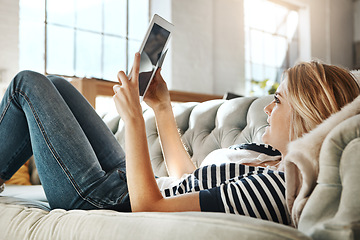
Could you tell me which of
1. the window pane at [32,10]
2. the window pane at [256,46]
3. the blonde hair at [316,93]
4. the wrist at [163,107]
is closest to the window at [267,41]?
the window pane at [256,46]

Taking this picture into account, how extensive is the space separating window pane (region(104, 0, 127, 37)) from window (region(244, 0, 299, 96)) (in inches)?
81.3

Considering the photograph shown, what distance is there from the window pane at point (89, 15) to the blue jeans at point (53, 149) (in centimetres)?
348

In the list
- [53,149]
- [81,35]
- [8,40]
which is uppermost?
[81,35]

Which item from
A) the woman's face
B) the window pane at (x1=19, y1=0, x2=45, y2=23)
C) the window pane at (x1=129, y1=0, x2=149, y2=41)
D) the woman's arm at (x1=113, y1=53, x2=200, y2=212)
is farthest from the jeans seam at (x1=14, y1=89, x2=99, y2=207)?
the window pane at (x1=129, y1=0, x2=149, y2=41)

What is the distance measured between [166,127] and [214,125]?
0.29 metres

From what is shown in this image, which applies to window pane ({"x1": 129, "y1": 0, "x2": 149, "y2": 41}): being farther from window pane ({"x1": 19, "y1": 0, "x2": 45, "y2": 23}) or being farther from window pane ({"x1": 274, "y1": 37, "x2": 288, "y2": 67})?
window pane ({"x1": 274, "y1": 37, "x2": 288, "y2": 67})

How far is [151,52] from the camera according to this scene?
41.9 inches

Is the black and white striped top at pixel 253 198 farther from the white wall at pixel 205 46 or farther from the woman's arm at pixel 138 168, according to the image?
the white wall at pixel 205 46

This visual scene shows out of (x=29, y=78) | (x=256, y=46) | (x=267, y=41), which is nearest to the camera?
(x=29, y=78)

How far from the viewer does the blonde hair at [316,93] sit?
0.87 meters

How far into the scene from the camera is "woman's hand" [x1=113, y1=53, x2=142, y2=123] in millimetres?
891

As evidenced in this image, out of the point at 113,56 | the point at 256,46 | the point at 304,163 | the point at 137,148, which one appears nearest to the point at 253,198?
the point at 304,163

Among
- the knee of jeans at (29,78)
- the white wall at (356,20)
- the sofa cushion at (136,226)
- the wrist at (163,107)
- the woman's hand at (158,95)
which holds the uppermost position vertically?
the white wall at (356,20)

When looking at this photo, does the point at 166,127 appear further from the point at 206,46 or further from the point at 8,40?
the point at 206,46
